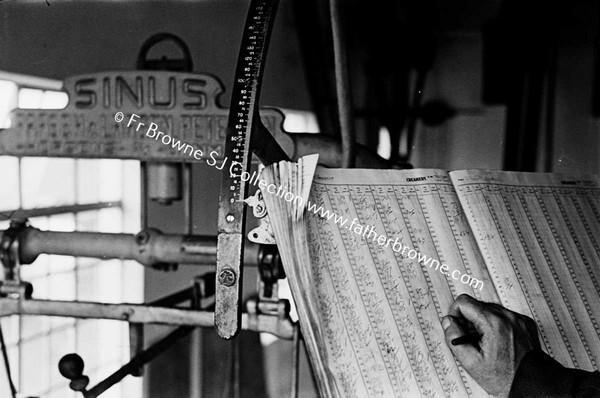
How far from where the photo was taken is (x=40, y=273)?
49.7 inches

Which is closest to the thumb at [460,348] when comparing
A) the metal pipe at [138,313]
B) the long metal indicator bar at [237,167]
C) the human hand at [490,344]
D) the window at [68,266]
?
the human hand at [490,344]

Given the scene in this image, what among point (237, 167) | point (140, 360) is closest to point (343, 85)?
point (237, 167)

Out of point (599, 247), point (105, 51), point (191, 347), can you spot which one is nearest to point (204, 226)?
point (191, 347)

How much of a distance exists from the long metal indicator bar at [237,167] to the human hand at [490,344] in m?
0.21

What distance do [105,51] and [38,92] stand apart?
0.14 m

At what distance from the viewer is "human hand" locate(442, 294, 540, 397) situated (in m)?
0.66

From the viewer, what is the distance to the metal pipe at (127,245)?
1064mm

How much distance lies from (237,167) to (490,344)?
0.96 ft

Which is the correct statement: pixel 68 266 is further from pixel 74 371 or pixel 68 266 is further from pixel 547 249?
pixel 547 249

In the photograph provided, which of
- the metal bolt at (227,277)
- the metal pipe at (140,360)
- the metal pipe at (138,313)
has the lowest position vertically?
the metal pipe at (140,360)

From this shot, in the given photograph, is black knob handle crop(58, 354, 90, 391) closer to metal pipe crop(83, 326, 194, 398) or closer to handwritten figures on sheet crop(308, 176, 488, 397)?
metal pipe crop(83, 326, 194, 398)

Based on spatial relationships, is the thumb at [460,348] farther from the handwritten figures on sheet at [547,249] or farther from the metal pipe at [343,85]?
the metal pipe at [343,85]


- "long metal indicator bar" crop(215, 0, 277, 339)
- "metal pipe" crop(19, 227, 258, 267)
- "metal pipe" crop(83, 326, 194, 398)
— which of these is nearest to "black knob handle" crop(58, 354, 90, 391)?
"metal pipe" crop(83, 326, 194, 398)

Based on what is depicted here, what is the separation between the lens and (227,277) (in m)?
0.64
